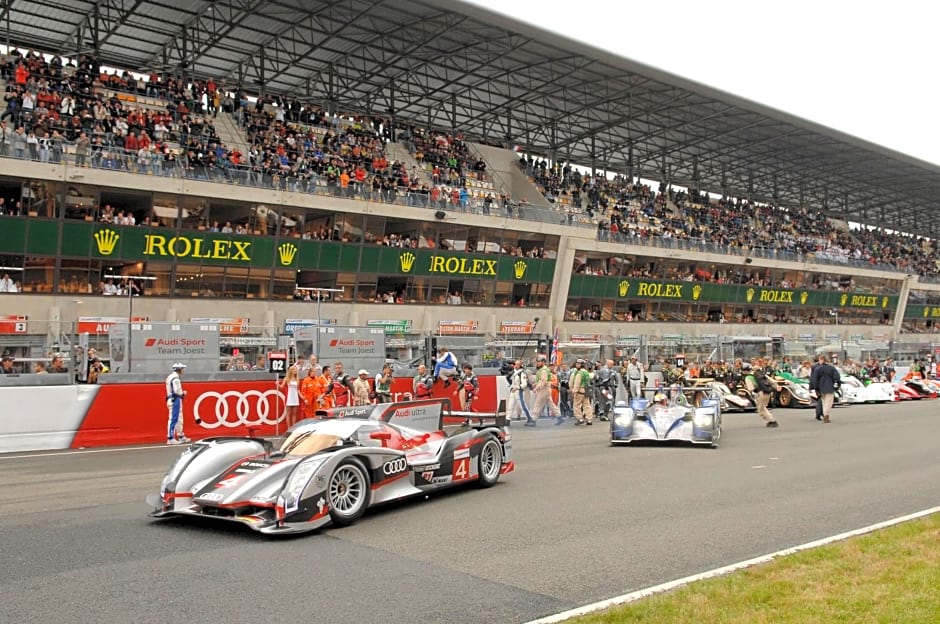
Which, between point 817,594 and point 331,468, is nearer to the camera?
point 817,594

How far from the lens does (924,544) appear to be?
7.40 meters

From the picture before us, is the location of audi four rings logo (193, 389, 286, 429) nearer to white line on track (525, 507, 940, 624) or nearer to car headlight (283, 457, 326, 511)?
car headlight (283, 457, 326, 511)

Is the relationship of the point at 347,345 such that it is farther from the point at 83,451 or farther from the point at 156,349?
the point at 83,451

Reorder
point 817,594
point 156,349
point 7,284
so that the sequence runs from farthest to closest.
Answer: point 7,284 < point 156,349 < point 817,594

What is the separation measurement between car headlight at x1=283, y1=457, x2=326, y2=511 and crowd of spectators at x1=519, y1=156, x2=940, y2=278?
36987 millimetres

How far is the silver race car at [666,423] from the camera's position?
51.9 feet

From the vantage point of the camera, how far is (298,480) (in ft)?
27.0

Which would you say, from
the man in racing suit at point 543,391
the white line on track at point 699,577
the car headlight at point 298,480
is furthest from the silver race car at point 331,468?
the man in racing suit at point 543,391

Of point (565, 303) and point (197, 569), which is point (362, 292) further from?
point (197, 569)

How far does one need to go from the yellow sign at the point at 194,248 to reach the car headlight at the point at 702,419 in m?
21.6

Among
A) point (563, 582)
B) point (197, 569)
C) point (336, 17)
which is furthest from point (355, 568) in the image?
point (336, 17)

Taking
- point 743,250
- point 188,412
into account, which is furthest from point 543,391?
point 743,250

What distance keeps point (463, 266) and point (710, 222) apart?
24.9 metres

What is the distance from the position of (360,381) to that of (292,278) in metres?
16.6
